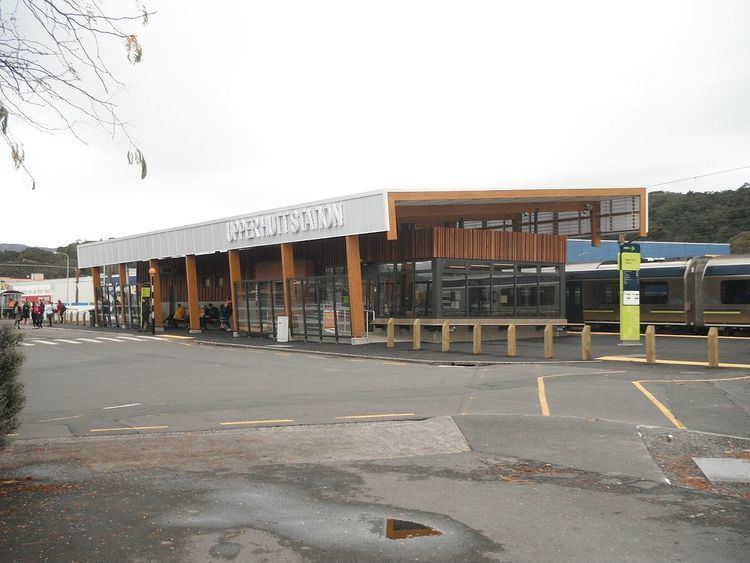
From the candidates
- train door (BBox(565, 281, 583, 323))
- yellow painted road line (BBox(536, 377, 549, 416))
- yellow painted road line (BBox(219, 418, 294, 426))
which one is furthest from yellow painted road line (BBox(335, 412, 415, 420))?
train door (BBox(565, 281, 583, 323))

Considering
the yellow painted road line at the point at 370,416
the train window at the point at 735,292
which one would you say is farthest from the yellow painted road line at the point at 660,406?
the train window at the point at 735,292

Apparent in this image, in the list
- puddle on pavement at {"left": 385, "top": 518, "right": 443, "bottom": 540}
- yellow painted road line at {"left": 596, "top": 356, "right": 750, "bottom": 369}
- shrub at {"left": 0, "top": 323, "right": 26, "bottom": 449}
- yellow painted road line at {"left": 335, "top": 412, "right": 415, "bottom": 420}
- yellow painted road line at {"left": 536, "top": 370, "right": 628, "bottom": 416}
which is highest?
shrub at {"left": 0, "top": 323, "right": 26, "bottom": 449}

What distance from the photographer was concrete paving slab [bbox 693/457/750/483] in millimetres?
7523

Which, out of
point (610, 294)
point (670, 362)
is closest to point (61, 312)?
point (610, 294)

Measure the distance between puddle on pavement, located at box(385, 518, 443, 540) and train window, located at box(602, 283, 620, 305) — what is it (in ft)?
97.6

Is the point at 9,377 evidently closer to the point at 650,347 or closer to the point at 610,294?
the point at 650,347

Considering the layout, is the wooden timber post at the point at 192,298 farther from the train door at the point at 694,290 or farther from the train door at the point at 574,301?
the train door at the point at 694,290

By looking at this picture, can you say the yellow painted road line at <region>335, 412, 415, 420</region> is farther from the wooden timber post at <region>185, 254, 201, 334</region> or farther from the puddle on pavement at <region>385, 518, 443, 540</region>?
the wooden timber post at <region>185, 254, 201, 334</region>

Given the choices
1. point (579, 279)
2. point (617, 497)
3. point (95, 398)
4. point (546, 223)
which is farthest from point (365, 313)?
point (617, 497)

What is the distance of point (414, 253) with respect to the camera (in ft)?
90.7

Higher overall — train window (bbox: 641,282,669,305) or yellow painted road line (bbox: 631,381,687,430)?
train window (bbox: 641,282,669,305)

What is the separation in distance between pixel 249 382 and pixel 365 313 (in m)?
13.0

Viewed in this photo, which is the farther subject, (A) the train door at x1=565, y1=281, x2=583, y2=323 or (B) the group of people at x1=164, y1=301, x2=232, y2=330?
(B) the group of people at x1=164, y1=301, x2=232, y2=330

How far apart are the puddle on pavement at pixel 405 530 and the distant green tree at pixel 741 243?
198ft
